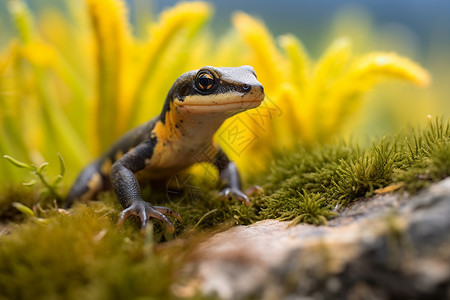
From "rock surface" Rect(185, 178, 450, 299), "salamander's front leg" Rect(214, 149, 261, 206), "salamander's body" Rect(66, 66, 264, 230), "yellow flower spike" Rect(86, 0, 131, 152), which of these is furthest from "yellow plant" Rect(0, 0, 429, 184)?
"rock surface" Rect(185, 178, 450, 299)

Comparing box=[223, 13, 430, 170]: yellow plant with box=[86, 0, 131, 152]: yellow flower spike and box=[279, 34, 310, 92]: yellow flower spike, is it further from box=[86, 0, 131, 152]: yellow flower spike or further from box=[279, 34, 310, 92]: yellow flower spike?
box=[86, 0, 131, 152]: yellow flower spike

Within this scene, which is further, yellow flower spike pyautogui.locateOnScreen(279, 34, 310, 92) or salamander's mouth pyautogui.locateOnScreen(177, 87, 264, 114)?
yellow flower spike pyautogui.locateOnScreen(279, 34, 310, 92)

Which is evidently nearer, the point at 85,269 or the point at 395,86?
the point at 85,269

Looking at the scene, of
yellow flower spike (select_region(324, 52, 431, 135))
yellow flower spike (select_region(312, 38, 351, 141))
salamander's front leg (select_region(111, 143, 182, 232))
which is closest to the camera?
salamander's front leg (select_region(111, 143, 182, 232))

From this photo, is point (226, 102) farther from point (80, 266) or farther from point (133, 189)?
point (80, 266)

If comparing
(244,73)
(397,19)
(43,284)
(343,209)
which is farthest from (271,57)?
(397,19)

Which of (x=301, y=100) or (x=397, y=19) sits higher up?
(x=397, y=19)

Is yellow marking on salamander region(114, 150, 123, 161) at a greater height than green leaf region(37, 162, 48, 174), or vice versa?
green leaf region(37, 162, 48, 174)

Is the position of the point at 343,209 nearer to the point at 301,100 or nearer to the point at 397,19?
the point at 301,100

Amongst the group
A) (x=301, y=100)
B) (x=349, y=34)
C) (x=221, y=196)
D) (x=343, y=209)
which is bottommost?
(x=221, y=196)

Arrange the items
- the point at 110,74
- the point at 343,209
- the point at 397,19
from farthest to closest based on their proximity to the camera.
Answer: the point at 397,19
the point at 110,74
the point at 343,209
